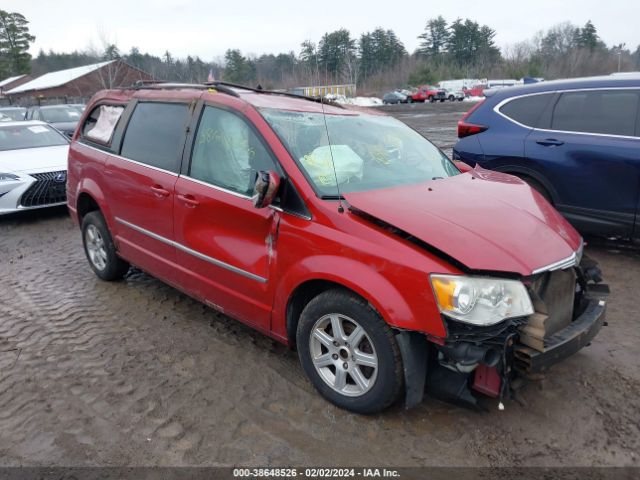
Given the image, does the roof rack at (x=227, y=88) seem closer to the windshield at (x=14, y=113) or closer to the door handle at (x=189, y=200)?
the door handle at (x=189, y=200)

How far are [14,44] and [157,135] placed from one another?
88.7m

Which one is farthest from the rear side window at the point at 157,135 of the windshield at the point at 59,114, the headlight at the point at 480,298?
the windshield at the point at 59,114

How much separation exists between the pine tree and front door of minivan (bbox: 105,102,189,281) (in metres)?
86.3

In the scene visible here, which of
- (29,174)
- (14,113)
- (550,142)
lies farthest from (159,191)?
(14,113)

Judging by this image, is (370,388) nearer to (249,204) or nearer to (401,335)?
(401,335)

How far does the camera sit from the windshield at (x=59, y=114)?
15.9 meters

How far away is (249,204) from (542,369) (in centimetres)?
194

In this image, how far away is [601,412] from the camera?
2.93 metres

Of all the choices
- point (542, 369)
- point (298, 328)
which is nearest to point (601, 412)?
point (542, 369)

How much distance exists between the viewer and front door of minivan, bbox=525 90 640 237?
195 inches

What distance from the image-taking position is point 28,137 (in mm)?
9109

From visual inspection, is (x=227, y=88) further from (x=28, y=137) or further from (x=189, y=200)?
(x=28, y=137)

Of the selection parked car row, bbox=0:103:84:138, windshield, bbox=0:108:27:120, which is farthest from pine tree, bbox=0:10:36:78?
parked car row, bbox=0:103:84:138

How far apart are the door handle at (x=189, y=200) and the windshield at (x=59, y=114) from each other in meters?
14.2
